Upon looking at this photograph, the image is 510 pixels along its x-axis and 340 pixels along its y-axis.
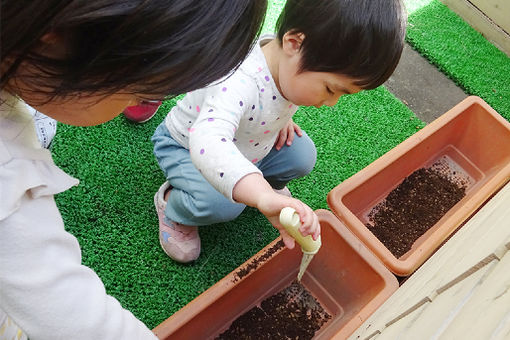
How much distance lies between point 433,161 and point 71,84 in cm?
155

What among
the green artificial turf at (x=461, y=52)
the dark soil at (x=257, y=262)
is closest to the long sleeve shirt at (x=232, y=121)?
the dark soil at (x=257, y=262)

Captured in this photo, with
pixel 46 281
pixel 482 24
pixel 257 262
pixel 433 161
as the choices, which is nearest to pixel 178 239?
pixel 257 262

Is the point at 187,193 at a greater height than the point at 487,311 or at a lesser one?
lesser

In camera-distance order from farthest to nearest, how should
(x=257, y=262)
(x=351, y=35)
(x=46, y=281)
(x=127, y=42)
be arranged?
(x=257, y=262), (x=351, y=35), (x=46, y=281), (x=127, y=42)

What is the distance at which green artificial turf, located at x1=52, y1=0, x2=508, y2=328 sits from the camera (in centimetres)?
128

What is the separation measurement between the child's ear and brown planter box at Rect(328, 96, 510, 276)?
0.42 metres

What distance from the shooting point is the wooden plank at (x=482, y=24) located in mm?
2383

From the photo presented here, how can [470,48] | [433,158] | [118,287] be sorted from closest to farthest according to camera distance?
[118,287]
[433,158]
[470,48]

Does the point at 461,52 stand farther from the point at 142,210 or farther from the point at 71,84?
the point at 71,84

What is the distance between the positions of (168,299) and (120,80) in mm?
874

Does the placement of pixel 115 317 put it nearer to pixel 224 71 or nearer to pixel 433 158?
pixel 224 71

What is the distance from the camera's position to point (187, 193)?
1.28 metres

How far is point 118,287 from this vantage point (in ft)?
4.09

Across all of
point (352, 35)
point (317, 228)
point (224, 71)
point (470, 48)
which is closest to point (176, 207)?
point (317, 228)
